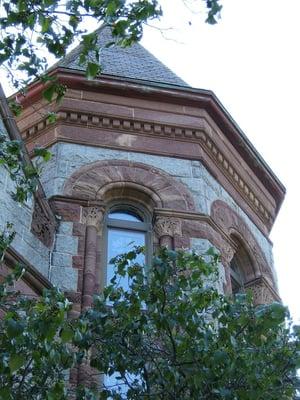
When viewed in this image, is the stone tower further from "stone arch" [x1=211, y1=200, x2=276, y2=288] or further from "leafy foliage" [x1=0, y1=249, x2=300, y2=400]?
"leafy foliage" [x1=0, y1=249, x2=300, y2=400]

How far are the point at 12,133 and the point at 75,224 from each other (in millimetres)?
1440

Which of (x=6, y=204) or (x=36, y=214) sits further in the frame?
(x=36, y=214)

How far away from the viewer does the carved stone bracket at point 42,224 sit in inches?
355

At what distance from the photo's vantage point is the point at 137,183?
1057cm

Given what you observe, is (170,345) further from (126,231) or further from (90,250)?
(126,231)

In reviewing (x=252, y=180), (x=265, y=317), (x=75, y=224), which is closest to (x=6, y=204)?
(x=75, y=224)

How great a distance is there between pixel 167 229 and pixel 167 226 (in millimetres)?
53

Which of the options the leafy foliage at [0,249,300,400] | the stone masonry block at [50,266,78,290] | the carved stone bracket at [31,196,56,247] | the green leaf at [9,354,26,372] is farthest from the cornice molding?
the green leaf at [9,354,26,372]

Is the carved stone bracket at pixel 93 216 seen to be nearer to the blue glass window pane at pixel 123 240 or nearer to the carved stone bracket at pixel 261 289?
the blue glass window pane at pixel 123 240

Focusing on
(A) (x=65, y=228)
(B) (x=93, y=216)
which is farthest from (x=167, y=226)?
(A) (x=65, y=228)

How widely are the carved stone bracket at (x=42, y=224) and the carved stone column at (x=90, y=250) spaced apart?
461 millimetres

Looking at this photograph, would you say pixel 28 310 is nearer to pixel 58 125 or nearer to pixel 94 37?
pixel 94 37

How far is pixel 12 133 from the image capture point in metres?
8.88

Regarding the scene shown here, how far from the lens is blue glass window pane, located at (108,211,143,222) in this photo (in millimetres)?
10508
